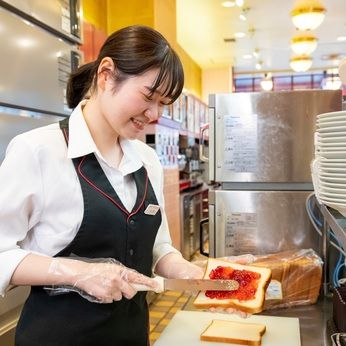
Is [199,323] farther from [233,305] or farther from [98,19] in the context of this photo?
[98,19]

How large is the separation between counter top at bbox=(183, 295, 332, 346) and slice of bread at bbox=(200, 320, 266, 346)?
162 millimetres

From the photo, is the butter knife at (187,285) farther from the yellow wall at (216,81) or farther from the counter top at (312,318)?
the yellow wall at (216,81)

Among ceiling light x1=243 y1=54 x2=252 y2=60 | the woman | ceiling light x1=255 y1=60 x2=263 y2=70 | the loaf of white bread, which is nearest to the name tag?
the woman

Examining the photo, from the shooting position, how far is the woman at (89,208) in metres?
1.04

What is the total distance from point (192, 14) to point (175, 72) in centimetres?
531

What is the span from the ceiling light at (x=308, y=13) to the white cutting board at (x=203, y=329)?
3844 millimetres

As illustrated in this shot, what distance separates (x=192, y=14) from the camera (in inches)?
239

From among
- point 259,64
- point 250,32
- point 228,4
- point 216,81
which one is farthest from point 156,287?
point 259,64

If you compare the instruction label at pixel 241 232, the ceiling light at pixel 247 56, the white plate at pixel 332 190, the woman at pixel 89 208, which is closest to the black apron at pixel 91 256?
the woman at pixel 89 208

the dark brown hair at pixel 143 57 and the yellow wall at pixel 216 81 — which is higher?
the yellow wall at pixel 216 81

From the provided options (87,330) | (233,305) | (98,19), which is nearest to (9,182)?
(87,330)

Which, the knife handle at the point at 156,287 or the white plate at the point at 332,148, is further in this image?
the knife handle at the point at 156,287

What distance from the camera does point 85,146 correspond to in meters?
1.19

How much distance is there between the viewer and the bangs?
1.14 meters
